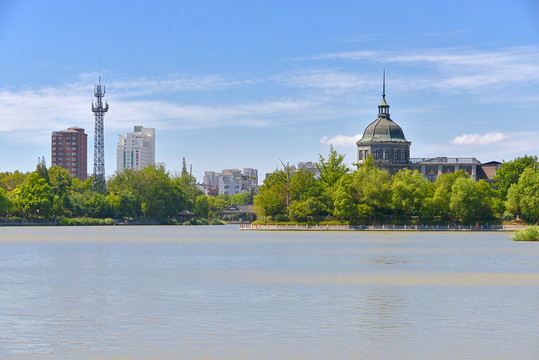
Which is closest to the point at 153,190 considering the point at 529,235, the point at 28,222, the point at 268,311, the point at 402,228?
the point at 28,222

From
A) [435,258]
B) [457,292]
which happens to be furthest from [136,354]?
[435,258]

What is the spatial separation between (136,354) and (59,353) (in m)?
1.89

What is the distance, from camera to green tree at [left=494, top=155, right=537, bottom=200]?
5108 inches

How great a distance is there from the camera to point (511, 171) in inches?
5157

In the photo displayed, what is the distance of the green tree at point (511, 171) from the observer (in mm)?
129750

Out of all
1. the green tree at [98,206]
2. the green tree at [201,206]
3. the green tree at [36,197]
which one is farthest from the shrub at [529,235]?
the green tree at [201,206]

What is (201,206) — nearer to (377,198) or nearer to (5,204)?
(5,204)

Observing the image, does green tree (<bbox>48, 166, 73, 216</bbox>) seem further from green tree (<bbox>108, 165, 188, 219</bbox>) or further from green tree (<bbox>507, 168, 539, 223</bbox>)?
green tree (<bbox>507, 168, 539, 223</bbox>)

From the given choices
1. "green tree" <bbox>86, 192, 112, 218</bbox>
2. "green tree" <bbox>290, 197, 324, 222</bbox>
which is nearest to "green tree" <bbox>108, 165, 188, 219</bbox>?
"green tree" <bbox>86, 192, 112, 218</bbox>

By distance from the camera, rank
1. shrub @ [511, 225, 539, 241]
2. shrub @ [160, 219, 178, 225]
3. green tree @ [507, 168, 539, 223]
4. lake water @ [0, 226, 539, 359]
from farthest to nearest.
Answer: shrub @ [160, 219, 178, 225], green tree @ [507, 168, 539, 223], shrub @ [511, 225, 539, 241], lake water @ [0, 226, 539, 359]

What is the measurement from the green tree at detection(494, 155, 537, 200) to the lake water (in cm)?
8751

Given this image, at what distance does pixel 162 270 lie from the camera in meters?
41.5

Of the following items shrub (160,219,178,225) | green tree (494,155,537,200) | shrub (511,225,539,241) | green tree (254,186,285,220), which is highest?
green tree (494,155,537,200)

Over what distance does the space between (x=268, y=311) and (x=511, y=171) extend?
4509 inches
